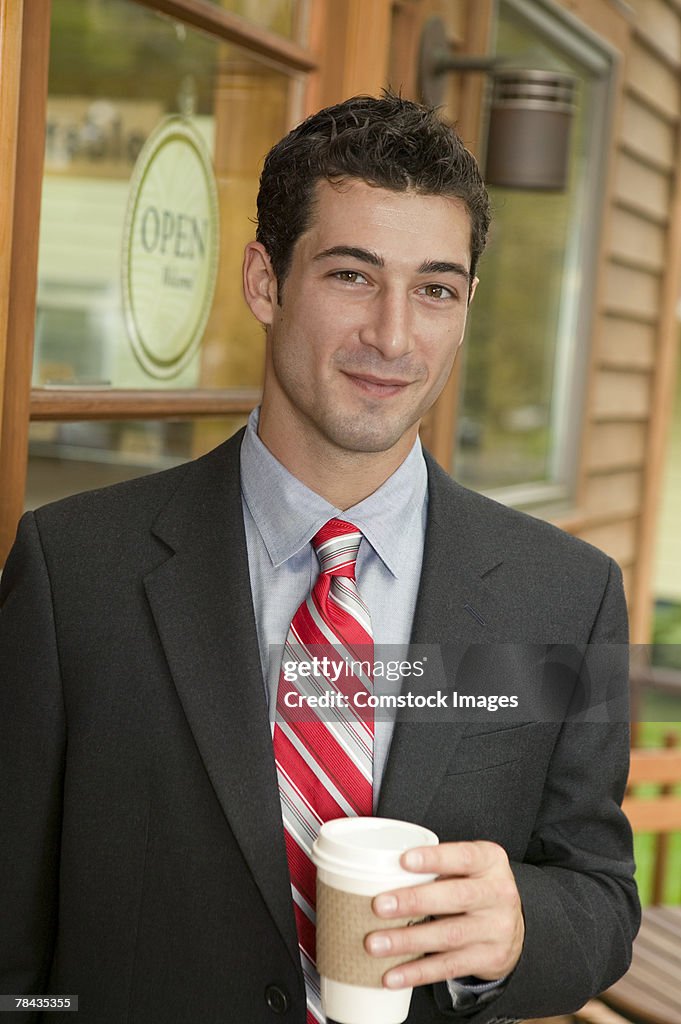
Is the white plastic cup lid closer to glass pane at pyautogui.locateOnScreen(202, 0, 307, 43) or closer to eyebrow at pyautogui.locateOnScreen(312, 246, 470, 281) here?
eyebrow at pyautogui.locateOnScreen(312, 246, 470, 281)

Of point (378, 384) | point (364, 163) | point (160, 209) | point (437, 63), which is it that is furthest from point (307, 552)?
point (437, 63)

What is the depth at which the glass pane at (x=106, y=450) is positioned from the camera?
235cm

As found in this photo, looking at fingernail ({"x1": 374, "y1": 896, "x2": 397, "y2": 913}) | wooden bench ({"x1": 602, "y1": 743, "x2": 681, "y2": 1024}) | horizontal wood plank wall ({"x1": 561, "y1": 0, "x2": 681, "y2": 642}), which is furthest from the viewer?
horizontal wood plank wall ({"x1": 561, "y1": 0, "x2": 681, "y2": 642})

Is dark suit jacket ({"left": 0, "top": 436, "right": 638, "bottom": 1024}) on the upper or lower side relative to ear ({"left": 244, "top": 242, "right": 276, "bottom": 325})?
lower

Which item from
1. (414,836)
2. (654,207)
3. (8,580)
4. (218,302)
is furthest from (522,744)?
(654,207)

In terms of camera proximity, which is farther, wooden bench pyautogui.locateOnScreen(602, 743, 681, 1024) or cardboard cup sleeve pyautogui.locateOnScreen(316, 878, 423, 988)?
wooden bench pyautogui.locateOnScreen(602, 743, 681, 1024)

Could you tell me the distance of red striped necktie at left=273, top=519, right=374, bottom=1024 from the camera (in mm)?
1238

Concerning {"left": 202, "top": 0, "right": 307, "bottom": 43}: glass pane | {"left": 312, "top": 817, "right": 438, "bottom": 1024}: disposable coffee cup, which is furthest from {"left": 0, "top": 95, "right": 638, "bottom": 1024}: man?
{"left": 202, "top": 0, "right": 307, "bottom": 43}: glass pane

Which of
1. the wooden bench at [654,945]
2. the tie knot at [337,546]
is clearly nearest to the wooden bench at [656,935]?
the wooden bench at [654,945]

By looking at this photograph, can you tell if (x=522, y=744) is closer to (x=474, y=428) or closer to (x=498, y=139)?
(x=498, y=139)

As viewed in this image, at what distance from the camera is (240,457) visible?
142 cm

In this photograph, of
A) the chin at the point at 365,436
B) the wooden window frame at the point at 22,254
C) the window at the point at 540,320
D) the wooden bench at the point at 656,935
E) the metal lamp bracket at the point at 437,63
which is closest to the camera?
the chin at the point at 365,436

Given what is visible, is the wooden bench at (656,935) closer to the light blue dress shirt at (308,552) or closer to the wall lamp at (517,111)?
the light blue dress shirt at (308,552)

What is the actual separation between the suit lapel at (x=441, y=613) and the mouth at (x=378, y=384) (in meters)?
0.19
